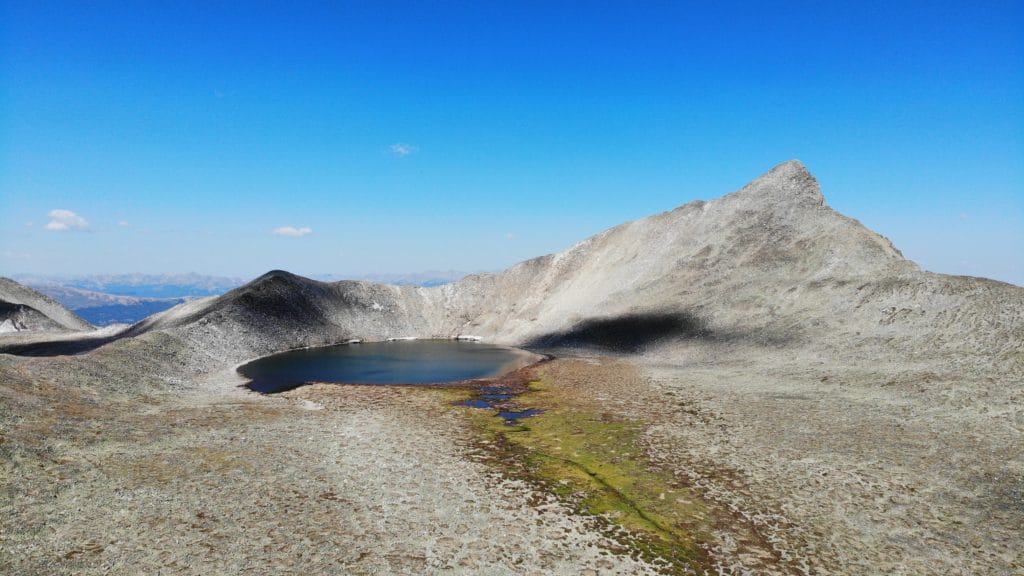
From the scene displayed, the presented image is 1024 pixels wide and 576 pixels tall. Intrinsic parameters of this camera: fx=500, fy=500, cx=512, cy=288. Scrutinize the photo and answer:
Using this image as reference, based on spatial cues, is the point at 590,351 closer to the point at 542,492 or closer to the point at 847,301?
the point at 847,301

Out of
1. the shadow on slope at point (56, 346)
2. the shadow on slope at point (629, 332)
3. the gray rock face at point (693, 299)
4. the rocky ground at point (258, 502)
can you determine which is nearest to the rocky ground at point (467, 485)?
the rocky ground at point (258, 502)

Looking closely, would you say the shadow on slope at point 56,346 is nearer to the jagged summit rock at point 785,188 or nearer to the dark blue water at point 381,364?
the dark blue water at point 381,364

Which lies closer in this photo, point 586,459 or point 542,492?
point 542,492

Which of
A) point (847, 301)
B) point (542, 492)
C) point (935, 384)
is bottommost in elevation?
point (542, 492)

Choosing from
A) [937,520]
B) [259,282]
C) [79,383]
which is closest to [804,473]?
[937,520]

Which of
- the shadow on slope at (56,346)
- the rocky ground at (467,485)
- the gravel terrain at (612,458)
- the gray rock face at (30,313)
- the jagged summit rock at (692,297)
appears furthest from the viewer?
the gray rock face at (30,313)

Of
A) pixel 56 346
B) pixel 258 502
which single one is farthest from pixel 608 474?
pixel 56 346

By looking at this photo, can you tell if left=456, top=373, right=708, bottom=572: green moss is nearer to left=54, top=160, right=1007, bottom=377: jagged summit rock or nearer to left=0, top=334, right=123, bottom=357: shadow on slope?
left=54, top=160, right=1007, bottom=377: jagged summit rock
